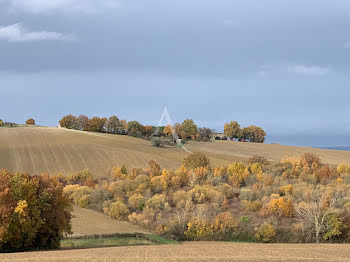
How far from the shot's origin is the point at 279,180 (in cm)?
7662

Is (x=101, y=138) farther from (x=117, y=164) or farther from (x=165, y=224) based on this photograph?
(x=165, y=224)

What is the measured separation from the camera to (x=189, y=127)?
141500 millimetres

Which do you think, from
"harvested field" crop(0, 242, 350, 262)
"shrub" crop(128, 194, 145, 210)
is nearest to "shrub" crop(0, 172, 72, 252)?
"harvested field" crop(0, 242, 350, 262)

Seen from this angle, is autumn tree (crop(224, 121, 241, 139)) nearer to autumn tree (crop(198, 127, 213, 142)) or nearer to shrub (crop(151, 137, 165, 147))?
autumn tree (crop(198, 127, 213, 142))

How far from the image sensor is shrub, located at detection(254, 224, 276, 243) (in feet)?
164

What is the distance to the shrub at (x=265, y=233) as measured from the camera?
49875 mm

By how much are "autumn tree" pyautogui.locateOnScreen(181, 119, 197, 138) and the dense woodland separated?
49.4 m

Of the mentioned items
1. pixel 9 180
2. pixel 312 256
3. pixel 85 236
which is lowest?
pixel 85 236

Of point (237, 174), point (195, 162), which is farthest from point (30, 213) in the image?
point (195, 162)

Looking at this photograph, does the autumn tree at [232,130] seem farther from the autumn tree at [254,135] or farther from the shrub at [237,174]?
the shrub at [237,174]

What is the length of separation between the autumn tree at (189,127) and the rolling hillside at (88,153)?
13.0 m

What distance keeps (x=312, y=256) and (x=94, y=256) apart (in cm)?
1471

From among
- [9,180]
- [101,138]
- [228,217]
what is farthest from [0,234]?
[101,138]

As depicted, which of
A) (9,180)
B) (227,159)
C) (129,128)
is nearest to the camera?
(9,180)
